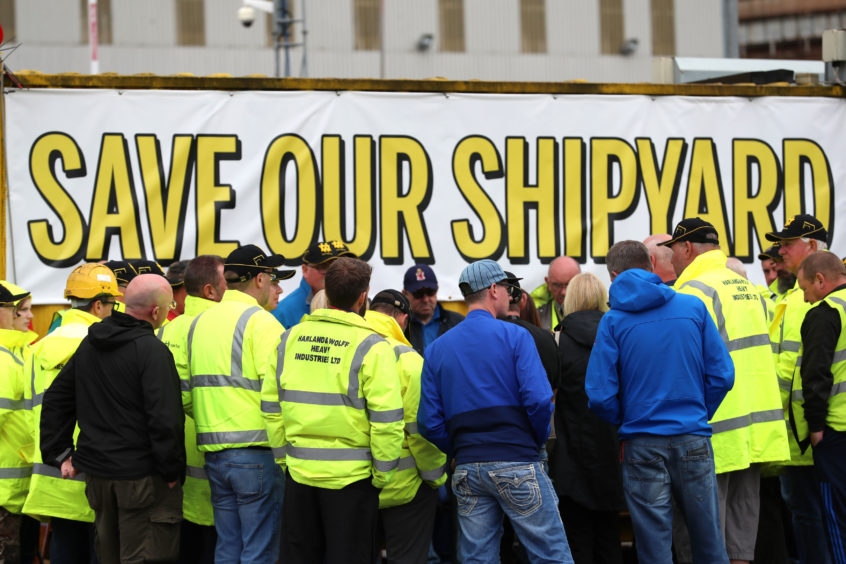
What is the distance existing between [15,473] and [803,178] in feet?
20.6

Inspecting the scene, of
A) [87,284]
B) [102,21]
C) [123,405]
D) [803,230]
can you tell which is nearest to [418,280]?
[87,284]

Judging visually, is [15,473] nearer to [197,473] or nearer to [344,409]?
[197,473]

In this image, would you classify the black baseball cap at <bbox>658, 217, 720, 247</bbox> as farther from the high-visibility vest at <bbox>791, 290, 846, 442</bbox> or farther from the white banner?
the white banner

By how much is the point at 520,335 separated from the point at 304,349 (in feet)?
3.47

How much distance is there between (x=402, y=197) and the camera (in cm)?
732

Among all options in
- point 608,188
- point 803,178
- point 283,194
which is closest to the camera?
point 283,194

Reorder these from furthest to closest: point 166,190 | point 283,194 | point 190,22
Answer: point 190,22, point 283,194, point 166,190

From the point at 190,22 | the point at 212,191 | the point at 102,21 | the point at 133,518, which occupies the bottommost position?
the point at 133,518

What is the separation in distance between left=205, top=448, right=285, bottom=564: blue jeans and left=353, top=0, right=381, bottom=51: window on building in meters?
30.7

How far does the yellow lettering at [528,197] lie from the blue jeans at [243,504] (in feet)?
9.86

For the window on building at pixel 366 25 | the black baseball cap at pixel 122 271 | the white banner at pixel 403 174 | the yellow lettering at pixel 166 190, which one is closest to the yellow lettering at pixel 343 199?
the white banner at pixel 403 174

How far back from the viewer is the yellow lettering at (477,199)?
24.3ft

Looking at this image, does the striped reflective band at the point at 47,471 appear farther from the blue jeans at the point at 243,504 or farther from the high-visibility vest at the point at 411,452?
the high-visibility vest at the point at 411,452

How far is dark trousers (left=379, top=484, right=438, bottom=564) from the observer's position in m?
4.92
